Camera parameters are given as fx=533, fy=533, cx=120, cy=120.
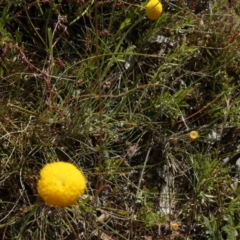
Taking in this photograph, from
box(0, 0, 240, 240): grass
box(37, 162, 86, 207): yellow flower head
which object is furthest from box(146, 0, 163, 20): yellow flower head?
box(37, 162, 86, 207): yellow flower head

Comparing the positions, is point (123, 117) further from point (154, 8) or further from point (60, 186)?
point (60, 186)

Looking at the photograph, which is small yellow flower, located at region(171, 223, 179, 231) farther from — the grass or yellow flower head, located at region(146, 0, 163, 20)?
yellow flower head, located at region(146, 0, 163, 20)

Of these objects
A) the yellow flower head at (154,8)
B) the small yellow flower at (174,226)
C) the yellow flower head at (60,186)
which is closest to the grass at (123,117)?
the small yellow flower at (174,226)

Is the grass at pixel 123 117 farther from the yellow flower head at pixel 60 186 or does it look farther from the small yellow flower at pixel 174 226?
the yellow flower head at pixel 60 186

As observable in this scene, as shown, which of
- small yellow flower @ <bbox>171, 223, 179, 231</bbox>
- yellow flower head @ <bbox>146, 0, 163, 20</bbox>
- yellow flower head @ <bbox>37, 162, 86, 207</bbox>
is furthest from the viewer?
small yellow flower @ <bbox>171, 223, 179, 231</bbox>

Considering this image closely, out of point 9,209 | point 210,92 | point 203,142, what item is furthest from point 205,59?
point 9,209

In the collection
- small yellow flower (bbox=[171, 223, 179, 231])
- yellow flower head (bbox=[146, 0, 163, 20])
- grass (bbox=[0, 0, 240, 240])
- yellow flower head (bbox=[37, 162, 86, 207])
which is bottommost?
small yellow flower (bbox=[171, 223, 179, 231])

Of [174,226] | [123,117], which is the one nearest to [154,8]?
[123,117]
